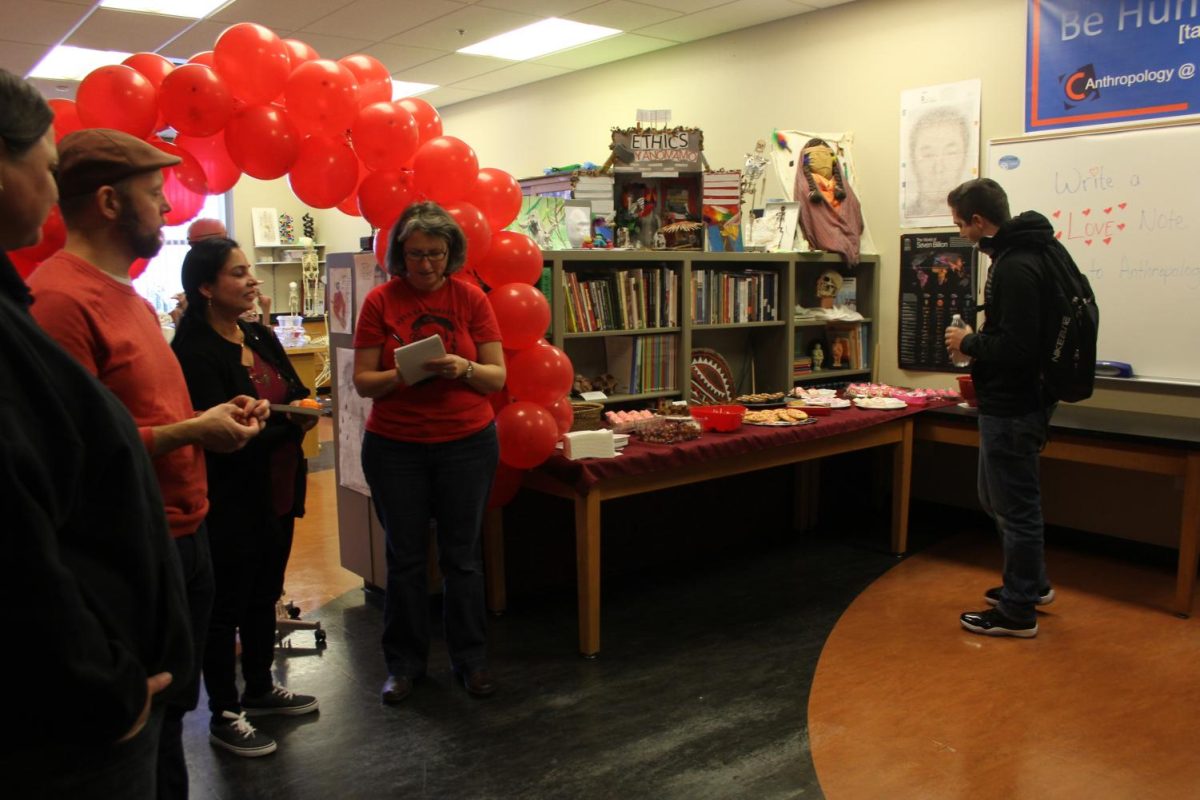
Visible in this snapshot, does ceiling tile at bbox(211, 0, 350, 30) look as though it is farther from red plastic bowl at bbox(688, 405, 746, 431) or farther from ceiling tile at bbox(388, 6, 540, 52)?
red plastic bowl at bbox(688, 405, 746, 431)

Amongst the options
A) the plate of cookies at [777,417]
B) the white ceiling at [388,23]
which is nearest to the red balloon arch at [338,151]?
the plate of cookies at [777,417]

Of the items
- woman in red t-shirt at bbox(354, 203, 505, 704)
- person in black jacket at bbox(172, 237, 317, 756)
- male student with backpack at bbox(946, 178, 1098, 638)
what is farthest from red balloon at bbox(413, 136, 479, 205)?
male student with backpack at bbox(946, 178, 1098, 638)

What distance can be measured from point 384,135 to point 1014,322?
224cm

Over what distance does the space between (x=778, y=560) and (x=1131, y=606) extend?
4.83 feet

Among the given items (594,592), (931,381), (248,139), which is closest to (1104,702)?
(594,592)

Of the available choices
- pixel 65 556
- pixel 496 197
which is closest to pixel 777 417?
pixel 496 197

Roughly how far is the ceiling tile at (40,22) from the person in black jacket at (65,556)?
503 centimetres

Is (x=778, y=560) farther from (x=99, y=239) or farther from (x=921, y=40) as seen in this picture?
(x=99, y=239)

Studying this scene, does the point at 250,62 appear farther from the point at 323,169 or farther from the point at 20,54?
the point at 20,54

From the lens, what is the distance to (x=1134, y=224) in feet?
13.5

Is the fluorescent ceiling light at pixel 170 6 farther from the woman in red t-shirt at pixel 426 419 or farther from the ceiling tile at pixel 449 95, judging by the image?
the woman in red t-shirt at pixel 426 419

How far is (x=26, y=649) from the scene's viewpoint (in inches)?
35.6

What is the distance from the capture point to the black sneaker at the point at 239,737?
8.47 ft

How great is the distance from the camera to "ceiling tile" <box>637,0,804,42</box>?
5262 millimetres
